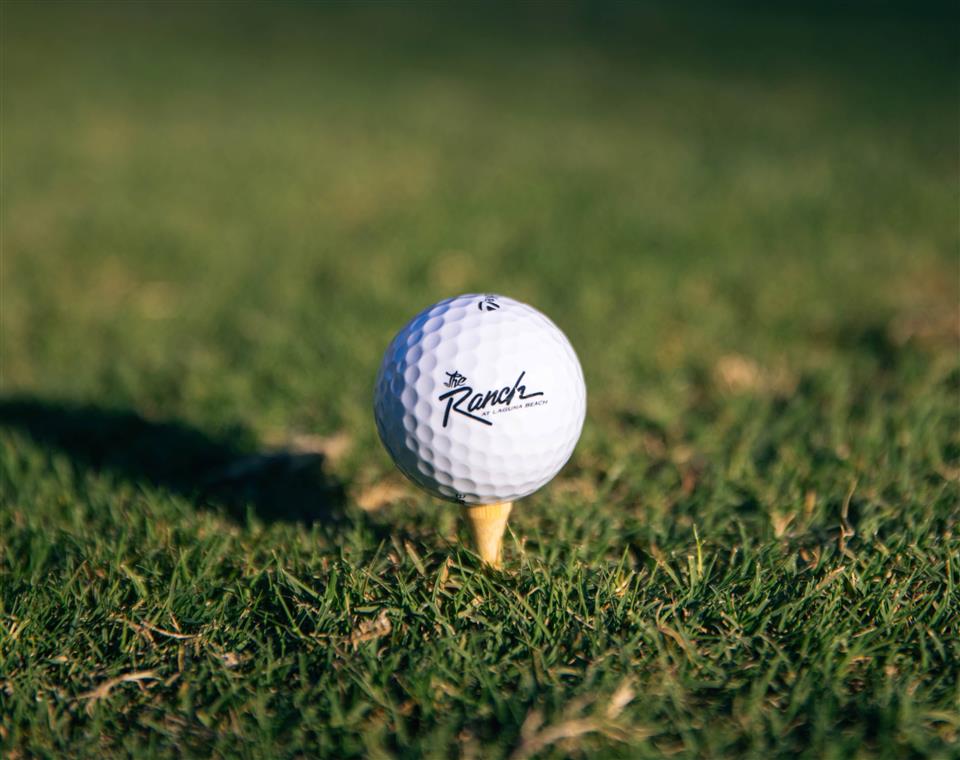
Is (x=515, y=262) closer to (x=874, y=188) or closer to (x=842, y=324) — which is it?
(x=842, y=324)

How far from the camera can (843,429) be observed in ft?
12.1

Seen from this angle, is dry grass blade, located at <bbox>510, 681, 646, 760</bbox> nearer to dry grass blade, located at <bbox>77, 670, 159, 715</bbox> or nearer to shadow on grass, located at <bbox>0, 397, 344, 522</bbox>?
dry grass blade, located at <bbox>77, 670, 159, 715</bbox>

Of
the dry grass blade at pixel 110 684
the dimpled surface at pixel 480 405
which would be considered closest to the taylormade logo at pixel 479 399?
the dimpled surface at pixel 480 405

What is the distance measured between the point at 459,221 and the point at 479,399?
4423 mm

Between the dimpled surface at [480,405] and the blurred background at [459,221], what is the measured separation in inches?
43.0

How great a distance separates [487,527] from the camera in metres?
2.68

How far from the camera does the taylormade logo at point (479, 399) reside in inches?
101

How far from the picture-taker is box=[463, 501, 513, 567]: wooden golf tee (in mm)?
2676

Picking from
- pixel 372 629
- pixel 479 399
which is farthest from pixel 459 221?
pixel 372 629

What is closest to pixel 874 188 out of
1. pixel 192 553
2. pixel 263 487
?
pixel 263 487

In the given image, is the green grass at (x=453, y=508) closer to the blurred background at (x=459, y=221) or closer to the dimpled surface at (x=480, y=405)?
the blurred background at (x=459, y=221)

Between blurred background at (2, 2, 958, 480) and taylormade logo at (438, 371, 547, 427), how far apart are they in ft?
4.06

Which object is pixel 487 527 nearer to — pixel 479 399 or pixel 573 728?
pixel 479 399

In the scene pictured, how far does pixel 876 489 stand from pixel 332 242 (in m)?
4.47
